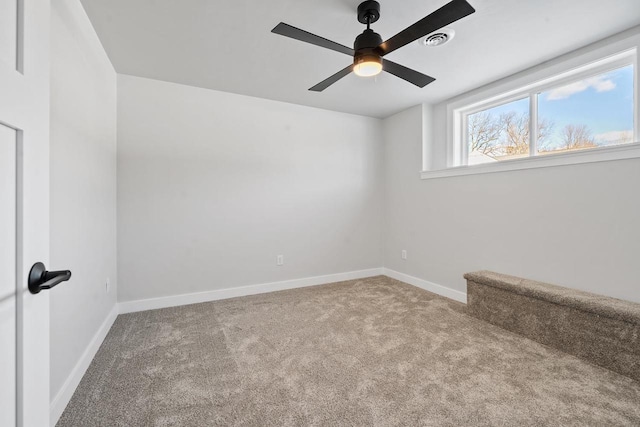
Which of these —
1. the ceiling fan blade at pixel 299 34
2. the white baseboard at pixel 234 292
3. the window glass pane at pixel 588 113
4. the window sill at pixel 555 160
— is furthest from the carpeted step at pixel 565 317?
the ceiling fan blade at pixel 299 34

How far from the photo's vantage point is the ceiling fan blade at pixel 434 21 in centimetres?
133

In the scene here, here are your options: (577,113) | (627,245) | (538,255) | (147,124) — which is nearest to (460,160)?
(577,113)

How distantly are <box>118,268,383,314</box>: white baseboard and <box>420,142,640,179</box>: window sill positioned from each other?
1.86 meters

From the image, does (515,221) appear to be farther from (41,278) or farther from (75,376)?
(75,376)

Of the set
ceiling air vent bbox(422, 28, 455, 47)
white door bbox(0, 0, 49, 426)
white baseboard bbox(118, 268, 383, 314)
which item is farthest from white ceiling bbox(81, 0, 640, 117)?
white baseboard bbox(118, 268, 383, 314)

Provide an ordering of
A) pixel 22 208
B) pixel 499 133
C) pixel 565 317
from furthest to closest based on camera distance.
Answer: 1. pixel 499 133
2. pixel 565 317
3. pixel 22 208

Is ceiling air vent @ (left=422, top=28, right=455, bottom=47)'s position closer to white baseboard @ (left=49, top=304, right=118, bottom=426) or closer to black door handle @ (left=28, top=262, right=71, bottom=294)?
black door handle @ (left=28, top=262, right=71, bottom=294)

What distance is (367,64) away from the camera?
183 centimetres

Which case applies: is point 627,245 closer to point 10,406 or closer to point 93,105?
point 10,406

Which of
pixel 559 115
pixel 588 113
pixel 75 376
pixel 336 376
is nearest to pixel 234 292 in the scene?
pixel 75 376

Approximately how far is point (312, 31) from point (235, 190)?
191cm

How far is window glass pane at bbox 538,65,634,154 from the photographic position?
2.24 meters

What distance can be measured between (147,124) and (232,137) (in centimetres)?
85

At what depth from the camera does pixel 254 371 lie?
1.91m
